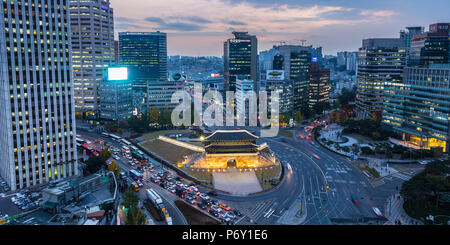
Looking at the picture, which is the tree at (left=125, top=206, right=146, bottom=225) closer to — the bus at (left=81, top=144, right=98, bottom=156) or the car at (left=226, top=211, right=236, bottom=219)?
the car at (left=226, top=211, right=236, bottom=219)

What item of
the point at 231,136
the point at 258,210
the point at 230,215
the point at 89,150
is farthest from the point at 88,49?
the point at 258,210

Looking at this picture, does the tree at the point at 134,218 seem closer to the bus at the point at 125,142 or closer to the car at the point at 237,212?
the car at the point at 237,212

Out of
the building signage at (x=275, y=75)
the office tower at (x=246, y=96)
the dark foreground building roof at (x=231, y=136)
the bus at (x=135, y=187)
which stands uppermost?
the building signage at (x=275, y=75)

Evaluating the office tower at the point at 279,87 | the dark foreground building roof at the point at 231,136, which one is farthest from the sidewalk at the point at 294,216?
the office tower at the point at 279,87

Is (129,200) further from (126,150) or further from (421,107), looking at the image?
(421,107)

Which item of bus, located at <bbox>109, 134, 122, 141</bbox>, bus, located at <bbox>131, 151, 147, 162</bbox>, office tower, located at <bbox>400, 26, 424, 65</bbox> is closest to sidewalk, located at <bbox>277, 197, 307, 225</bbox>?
bus, located at <bbox>131, 151, 147, 162</bbox>
